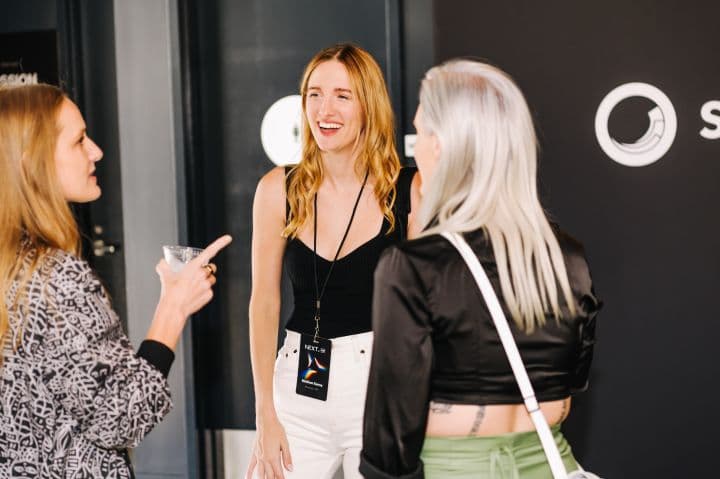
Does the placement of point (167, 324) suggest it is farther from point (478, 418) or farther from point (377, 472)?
point (478, 418)

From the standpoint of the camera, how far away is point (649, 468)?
9.77ft

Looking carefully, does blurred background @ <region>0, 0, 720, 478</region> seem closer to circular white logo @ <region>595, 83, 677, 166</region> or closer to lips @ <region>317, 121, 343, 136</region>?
circular white logo @ <region>595, 83, 677, 166</region>

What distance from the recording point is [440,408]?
4.68 feet

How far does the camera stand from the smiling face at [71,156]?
1.53m

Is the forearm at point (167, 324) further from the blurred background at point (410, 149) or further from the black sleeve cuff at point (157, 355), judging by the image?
the blurred background at point (410, 149)

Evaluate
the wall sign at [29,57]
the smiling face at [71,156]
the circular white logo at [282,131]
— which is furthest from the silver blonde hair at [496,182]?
the wall sign at [29,57]

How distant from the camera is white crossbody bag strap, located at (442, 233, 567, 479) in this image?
1372 mm

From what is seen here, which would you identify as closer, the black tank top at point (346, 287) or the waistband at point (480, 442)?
the waistband at point (480, 442)

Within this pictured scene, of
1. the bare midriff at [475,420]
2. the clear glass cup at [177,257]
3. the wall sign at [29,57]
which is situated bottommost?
the bare midriff at [475,420]

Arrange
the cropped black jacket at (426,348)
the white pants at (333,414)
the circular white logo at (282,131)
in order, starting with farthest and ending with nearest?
the circular white logo at (282,131) < the white pants at (333,414) < the cropped black jacket at (426,348)

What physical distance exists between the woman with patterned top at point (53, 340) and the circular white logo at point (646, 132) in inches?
77.1

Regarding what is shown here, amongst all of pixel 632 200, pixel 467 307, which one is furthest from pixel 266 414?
pixel 632 200

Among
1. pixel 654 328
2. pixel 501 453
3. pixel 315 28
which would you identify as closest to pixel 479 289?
pixel 501 453

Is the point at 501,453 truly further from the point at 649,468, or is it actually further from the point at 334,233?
the point at 649,468
